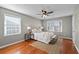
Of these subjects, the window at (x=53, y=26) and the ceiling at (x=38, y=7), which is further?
the window at (x=53, y=26)

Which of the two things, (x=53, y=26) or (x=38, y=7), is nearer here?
(x=38, y=7)

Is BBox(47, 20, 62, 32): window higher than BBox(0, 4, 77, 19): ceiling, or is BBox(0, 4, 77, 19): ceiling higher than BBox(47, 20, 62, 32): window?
BBox(0, 4, 77, 19): ceiling

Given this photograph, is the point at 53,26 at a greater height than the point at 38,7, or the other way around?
the point at 38,7

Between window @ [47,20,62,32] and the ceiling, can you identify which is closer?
the ceiling

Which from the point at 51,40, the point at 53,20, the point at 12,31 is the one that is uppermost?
the point at 53,20

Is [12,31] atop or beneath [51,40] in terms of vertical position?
atop

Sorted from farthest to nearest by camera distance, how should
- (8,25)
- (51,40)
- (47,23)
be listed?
(51,40) < (47,23) < (8,25)

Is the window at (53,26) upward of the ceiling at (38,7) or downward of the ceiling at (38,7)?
downward
